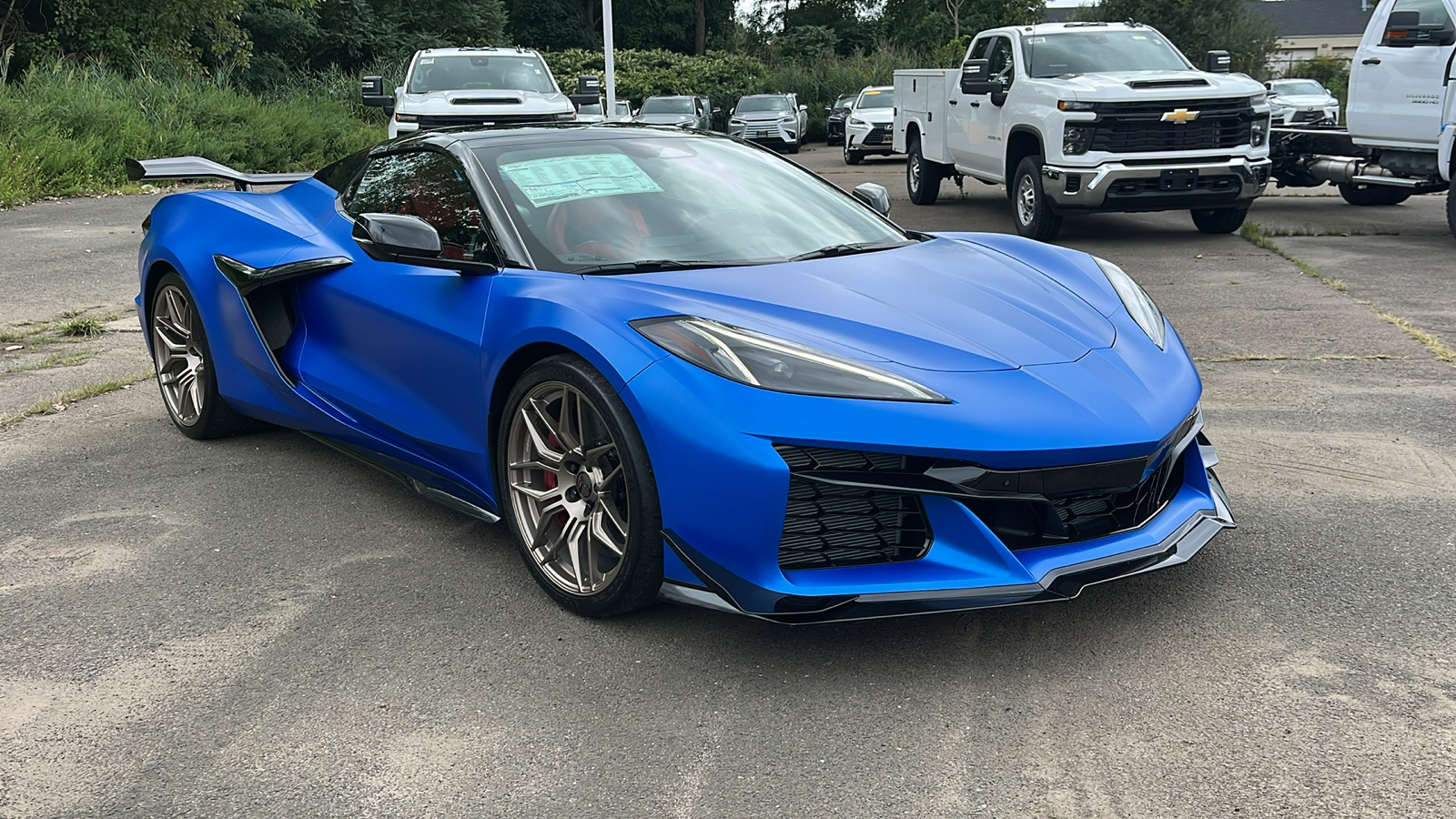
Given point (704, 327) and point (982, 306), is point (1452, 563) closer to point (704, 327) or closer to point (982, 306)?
point (982, 306)

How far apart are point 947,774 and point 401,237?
2.21 m

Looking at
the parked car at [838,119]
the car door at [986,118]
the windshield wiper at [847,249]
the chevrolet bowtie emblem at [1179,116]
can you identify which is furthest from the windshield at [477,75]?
the parked car at [838,119]

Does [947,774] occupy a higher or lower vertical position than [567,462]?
lower

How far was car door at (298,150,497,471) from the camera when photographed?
3777 millimetres

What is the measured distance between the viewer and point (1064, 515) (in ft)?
10.1

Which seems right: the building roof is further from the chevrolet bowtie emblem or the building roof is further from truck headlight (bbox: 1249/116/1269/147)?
the chevrolet bowtie emblem

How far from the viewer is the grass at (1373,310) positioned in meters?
6.56

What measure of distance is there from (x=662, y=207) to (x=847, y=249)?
617mm

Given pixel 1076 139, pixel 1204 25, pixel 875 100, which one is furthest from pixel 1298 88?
pixel 1204 25

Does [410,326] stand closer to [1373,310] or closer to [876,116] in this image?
[1373,310]

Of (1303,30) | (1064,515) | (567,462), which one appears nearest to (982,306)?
(1064,515)

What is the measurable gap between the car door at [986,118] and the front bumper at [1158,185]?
1593mm

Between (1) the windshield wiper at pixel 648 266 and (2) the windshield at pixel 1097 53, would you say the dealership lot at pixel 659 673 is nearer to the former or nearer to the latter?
(1) the windshield wiper at pixel 648 266

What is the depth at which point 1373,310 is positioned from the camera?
778 centimetres
